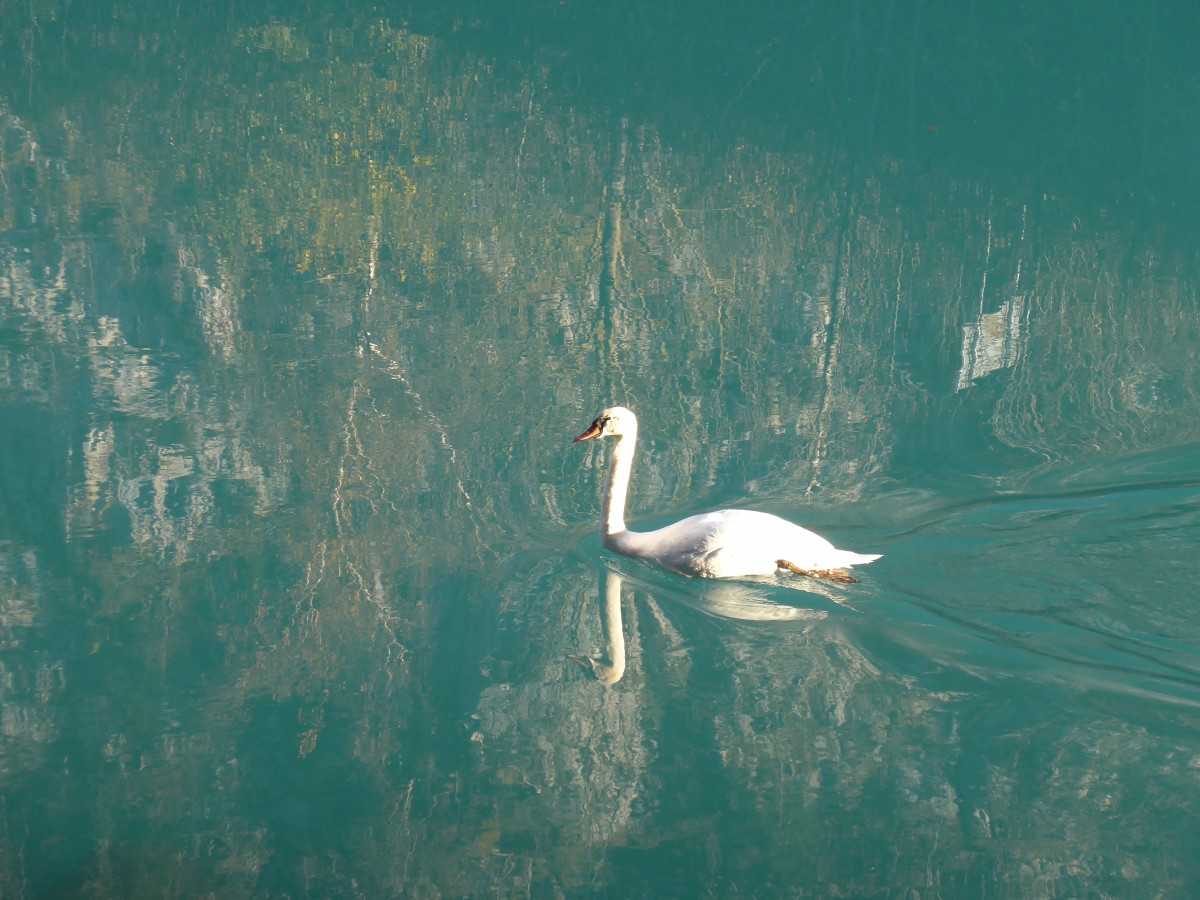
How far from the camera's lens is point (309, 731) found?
6.11 metres

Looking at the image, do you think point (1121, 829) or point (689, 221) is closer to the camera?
point (1121, 829)

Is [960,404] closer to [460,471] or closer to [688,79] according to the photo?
[460,471]

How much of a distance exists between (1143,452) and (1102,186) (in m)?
6.60

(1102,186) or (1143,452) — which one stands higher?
(1102,186)

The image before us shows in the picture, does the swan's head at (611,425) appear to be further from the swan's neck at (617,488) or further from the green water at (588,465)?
the green water at (588,465)

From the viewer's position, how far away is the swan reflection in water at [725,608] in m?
6.84

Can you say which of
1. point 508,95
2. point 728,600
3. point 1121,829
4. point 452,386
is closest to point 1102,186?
point 508,95

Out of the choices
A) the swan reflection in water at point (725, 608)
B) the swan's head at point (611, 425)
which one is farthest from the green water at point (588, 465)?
the swan's head at point (611, 425)

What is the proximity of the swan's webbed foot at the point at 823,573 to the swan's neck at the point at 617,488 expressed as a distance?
3.28ft

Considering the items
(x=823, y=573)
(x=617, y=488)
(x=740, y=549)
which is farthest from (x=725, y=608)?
(x=617, y=488)

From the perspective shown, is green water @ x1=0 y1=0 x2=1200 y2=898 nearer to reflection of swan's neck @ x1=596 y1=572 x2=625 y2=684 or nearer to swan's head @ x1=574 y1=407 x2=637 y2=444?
reflection of swan's neck @ x1=596 y1=572 x2=625 y2=684

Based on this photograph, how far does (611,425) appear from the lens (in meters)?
7.68

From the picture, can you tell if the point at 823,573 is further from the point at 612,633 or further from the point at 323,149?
the point at 323,149

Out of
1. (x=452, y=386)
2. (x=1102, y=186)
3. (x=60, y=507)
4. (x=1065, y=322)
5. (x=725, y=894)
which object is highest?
(x=1102, y=186)
